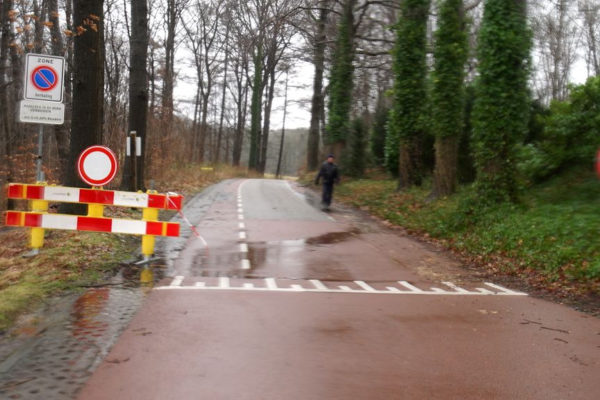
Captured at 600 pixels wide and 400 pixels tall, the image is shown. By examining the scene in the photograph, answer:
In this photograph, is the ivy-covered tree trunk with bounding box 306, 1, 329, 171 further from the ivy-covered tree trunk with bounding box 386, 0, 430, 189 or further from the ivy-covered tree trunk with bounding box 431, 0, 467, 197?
the ivy-covered tree trunk with bounding box 431, 0, 467, 197

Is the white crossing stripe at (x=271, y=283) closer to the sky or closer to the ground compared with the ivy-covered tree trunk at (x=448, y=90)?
closer to the ground

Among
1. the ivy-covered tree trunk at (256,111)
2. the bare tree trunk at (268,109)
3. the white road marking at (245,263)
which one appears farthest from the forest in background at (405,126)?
the bare tree trunk at (268,109)

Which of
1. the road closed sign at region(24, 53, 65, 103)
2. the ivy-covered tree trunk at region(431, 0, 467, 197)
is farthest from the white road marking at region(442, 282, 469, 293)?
the ivy-covered tree trunk at region(431, 0, 467, 197)

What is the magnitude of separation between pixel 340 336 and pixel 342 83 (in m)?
21.6

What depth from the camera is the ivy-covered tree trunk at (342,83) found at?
25.2 metres

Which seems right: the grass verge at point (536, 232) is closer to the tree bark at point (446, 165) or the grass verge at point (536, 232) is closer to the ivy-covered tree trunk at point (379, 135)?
the tree bark at point (446, 165)

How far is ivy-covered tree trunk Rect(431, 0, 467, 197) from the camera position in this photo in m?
16.5

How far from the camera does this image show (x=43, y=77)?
346 inches

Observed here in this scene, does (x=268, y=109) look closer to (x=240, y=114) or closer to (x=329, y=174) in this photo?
(x=240, y=114)

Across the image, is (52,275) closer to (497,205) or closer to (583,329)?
(583,329)

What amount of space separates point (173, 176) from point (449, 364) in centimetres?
2179

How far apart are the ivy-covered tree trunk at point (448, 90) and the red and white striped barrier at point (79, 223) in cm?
1028

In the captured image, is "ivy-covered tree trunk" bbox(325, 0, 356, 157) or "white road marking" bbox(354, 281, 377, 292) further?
"ivy-covered tree trunk" bbox(325, 0, 356, 157)

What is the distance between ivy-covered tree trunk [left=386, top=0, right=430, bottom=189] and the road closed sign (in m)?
13.6
